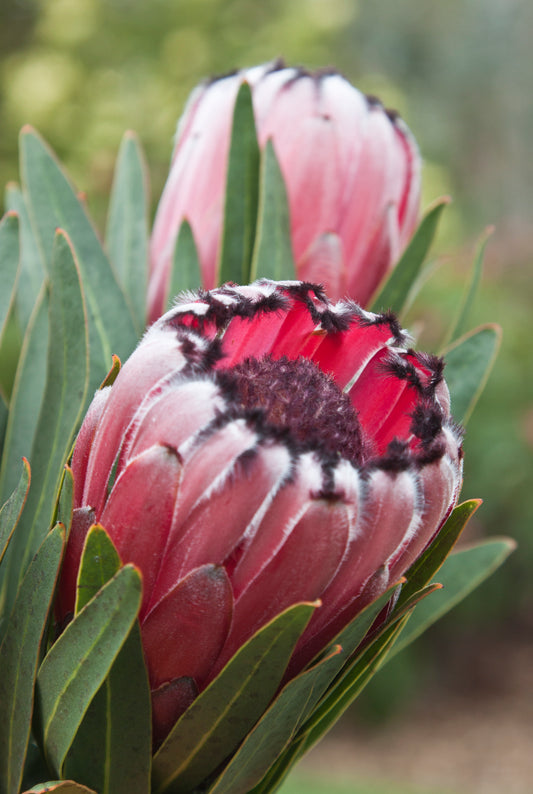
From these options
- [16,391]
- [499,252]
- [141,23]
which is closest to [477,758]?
[499,252]

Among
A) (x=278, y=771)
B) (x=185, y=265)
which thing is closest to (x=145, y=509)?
(x=278, y=771)

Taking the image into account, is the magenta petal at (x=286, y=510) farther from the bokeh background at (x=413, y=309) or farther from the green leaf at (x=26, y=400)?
the bokeh background at (x=413, y=309)

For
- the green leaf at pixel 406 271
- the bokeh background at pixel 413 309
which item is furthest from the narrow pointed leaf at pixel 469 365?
the bokeh background at pixel 413 309

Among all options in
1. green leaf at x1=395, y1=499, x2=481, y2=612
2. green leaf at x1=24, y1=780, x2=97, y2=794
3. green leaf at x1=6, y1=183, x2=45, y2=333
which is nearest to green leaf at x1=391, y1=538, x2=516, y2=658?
green leaf at x1=395, y1=499, x2=481, y2=612

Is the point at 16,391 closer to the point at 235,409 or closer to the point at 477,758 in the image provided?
the point at 235,409

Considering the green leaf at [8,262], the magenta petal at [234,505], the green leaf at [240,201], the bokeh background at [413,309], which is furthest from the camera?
the bokeh background at [413,309]

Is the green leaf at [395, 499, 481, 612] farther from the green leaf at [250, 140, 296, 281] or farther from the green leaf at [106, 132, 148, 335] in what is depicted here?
the green leaf at [106, 132, 148, 335]
